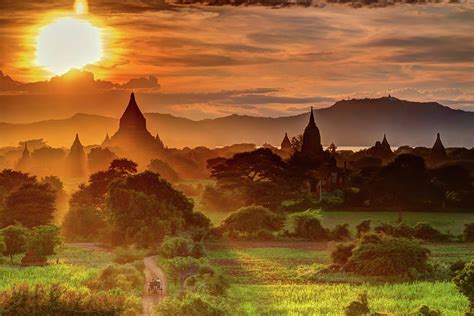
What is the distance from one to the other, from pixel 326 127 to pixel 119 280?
353 ft

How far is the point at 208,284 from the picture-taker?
82.5ft

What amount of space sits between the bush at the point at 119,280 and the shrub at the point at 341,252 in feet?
30.9

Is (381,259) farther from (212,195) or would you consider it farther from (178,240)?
(212,195)

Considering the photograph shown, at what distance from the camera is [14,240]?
35469 millimetres

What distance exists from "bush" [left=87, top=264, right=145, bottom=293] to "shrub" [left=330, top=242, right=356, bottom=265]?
941 centimetres

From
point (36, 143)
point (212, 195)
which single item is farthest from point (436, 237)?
point (36, 143)

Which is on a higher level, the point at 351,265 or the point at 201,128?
the point at 201,128

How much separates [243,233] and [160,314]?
2243 cm

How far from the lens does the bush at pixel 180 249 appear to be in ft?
110

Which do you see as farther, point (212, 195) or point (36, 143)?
point (36, 143)

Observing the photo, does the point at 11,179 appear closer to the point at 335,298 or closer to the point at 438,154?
the point at 335,298

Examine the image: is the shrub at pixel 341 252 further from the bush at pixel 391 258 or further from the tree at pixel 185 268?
the tree at pixel 185 268

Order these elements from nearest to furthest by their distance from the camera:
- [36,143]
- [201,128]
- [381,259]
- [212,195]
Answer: [381,259]
[212,195]
[36,143]
[201,128]

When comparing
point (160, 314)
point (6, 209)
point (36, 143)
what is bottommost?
point (160, 314)
